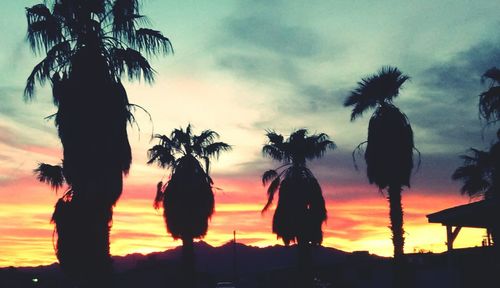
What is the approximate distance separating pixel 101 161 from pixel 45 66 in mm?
3756

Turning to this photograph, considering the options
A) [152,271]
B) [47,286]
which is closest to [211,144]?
[152,271]

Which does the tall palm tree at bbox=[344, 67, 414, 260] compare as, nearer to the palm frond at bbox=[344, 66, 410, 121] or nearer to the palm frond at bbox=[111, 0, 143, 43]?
the palm frond at bbox=[344, 66, 410, 121]

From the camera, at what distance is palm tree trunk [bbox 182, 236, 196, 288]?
3322 centimetres

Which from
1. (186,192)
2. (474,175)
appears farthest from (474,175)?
(186,192)

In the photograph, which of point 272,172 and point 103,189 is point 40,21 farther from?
point 272,172

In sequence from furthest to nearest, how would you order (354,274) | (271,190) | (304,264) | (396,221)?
(271,190) → (354,274) → (304,264) → (396,221)

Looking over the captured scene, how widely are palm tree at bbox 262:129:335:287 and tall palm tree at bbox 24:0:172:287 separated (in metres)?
21.8

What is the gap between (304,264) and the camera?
36656 millimetres

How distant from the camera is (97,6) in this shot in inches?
694

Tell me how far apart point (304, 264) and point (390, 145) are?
1244 centimetres

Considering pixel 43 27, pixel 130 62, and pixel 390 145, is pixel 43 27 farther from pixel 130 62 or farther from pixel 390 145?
pixel 390 145

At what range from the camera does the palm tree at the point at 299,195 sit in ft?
124

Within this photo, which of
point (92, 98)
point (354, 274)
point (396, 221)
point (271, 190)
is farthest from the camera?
point (271, 190)

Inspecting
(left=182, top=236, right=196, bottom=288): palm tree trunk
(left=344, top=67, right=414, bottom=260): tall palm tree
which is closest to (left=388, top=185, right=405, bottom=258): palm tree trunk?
(left=344, top=67, right=414, bottom=260): tall palm tree
